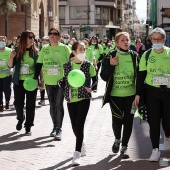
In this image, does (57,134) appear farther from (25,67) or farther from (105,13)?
(105,13)

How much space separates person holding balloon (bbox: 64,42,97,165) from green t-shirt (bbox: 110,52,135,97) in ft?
1.18

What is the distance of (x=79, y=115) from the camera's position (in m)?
7.28

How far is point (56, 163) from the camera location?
7.34 m

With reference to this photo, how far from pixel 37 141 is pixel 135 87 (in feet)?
7.98

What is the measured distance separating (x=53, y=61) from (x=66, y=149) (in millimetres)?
1777

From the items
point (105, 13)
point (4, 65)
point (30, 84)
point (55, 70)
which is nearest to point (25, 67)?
point (30, 84)

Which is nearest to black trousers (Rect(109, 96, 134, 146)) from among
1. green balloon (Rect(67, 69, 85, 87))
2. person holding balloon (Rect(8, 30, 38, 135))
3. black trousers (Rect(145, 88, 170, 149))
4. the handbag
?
the handbag

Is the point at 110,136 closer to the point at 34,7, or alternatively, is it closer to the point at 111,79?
the point at 111,79

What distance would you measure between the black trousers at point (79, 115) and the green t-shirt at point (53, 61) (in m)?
1.85

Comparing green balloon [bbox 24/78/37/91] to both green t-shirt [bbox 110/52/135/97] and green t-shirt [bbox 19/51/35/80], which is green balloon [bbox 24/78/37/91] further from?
green t-shirt [bbox 110/52/135/97]

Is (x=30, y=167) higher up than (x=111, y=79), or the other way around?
(x=111, y=79)

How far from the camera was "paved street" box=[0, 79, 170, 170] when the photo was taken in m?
7.16

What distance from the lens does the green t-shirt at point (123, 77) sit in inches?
295

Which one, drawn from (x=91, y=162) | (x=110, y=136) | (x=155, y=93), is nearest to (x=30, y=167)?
(x=91, y=162)
